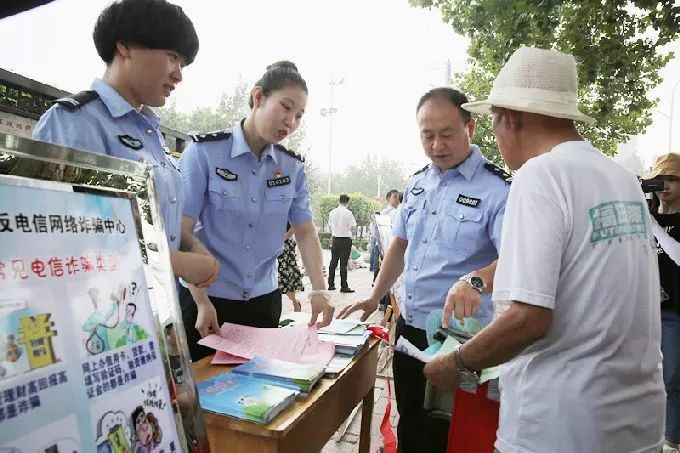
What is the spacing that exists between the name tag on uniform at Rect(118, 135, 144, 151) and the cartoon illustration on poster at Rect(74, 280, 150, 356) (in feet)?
2.02

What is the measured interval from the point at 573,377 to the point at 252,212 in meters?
1.31

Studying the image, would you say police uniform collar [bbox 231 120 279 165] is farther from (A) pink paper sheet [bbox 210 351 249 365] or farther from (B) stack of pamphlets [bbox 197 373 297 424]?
(B) stack of pamphlets [bbox 197 373 297 424]

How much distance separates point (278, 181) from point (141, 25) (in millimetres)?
927

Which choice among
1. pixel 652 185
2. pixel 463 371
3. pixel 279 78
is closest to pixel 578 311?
pixel 463 371

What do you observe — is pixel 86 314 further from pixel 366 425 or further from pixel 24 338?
pixel 366 425

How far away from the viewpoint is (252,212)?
6.25ft

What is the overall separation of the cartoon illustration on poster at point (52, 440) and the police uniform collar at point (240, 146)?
4.79 ft

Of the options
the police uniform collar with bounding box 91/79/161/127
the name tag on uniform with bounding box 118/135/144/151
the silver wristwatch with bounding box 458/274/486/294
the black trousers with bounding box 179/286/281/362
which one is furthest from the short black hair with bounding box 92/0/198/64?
the silver wristwatch with bounding box 458/274/486/294

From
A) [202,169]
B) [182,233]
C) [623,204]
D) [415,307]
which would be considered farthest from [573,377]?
[202,169]

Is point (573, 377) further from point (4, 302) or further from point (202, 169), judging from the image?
point (202, 169)

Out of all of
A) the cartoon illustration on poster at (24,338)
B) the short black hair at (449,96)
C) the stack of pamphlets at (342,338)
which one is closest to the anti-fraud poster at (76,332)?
the cartoon illustration on poster at (24,338)

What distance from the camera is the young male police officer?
1.09 m

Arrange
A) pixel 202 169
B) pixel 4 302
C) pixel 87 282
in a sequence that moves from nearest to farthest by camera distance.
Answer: pixel 4 302
pixel 87 282
pixel 202 169

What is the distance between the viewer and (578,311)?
107cm
